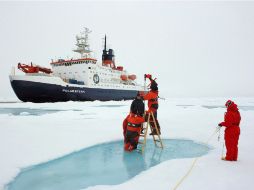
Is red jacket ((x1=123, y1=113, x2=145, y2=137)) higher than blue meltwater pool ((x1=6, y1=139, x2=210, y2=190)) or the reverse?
higher

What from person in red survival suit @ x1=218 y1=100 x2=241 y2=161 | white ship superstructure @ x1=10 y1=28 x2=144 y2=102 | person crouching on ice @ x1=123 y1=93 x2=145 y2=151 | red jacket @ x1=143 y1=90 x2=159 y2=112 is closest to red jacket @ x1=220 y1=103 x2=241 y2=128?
person in red survival suit @ x1=218 y1=100 x2=241 y2=161

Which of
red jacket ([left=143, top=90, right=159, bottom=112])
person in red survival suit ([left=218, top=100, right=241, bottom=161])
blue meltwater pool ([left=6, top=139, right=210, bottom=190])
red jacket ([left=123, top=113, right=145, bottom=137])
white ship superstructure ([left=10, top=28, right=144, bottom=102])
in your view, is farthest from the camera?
white ship superstructure ([left=10, top=28, right=144, bottom=102])

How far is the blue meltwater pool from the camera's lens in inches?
141

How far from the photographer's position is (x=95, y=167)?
4.43 meters

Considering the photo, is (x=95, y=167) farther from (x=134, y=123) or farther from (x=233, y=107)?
(x=233, y=107)

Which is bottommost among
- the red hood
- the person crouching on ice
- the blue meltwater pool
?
the blue meltwater pool

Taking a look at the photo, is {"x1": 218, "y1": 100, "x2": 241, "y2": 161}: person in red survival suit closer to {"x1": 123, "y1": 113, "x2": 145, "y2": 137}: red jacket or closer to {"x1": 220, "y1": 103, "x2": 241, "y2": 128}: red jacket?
{"x1": 220, "y1": 103, "x2": 241, "y2": 128}: red jacket

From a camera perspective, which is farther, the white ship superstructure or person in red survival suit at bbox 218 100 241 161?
the white ship superstructure

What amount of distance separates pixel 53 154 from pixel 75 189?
203 centimetres

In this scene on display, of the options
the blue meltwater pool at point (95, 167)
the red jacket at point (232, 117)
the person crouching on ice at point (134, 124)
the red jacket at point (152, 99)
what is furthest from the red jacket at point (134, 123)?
the red jacket at point (232, 117)

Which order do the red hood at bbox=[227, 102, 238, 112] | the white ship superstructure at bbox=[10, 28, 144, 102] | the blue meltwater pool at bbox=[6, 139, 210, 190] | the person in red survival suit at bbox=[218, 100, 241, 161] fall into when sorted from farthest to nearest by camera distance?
the white ship superstructure at bbox=[10, 28, 144, 102], the red hood at bbox=[227, 102, 238, 112], the person in red survival suit at bbox=[218, 100, 241, 161], the blue meltwater pool at bbox=[6, 139, 210, 190]

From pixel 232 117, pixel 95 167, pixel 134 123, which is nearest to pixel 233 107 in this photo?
pixel 232 117

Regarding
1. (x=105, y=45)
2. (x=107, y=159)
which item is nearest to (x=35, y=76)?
(x=105, y=45)

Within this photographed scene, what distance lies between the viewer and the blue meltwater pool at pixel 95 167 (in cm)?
359
